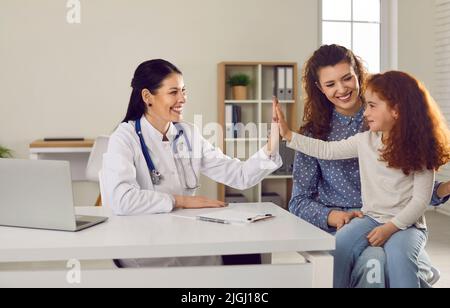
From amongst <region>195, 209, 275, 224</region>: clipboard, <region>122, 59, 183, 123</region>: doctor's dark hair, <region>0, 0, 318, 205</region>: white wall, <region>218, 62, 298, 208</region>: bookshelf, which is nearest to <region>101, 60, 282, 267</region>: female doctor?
<region>122, 59, 183, 123</region>: doctor's dark hair

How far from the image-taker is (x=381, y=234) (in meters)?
1.92

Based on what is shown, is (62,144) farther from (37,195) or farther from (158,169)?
(37,195)

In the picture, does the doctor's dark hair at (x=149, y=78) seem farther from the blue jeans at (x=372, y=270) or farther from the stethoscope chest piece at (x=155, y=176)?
the blue jeans at (x=372, y=270)

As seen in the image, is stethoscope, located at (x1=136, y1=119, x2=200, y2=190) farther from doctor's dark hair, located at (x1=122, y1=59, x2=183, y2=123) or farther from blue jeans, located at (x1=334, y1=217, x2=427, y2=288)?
blue jeans, located at (x1=334, y1=217, x2=427, y2=288)

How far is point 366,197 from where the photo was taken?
6.84 feet

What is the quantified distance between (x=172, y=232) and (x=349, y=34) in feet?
15.3

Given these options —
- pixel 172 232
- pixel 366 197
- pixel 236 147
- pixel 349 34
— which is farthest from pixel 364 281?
pixel 349 34

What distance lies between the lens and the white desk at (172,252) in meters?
1.48

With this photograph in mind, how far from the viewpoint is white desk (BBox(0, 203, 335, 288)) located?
1.48m

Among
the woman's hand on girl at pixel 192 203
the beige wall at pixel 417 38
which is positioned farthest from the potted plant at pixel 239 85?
the woman's hand on girl at pixel 192 203

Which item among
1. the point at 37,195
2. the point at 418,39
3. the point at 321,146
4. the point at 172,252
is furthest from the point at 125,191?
the point at 418,39

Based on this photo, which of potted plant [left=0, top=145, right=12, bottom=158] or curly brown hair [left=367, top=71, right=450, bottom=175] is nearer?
curly brown hair [left=367, top=71, right=450, bottom=175]

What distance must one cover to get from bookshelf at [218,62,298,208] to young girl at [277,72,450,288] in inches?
124
